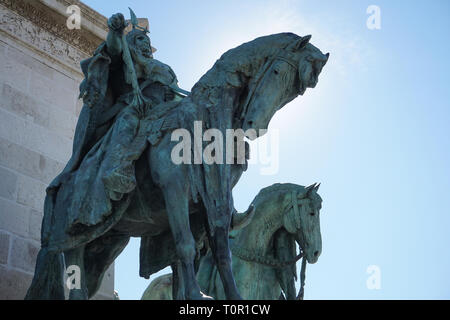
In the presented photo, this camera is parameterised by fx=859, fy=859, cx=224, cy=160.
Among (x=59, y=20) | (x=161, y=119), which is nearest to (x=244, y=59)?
(x=161, y=119)

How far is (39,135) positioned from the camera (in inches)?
324

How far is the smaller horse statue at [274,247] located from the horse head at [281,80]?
1.94 m

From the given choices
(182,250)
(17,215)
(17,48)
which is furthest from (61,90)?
(182,250)

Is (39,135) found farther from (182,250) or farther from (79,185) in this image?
(182,250)

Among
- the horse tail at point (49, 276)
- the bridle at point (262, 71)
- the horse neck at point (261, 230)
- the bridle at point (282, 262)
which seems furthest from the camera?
the horse neck at point (261, 230)

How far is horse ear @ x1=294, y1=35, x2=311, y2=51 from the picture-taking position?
635 cm

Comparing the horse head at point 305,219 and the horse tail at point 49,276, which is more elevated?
the horse head at point 305,219

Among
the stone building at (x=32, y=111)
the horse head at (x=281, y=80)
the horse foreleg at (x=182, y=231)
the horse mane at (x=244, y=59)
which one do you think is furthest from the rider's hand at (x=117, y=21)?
the stone building at (x=32, y=111)

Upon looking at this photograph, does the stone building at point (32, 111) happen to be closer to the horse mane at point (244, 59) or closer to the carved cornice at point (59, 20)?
the carved cornice at point (59, 20)

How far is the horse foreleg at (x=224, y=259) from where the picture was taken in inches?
222

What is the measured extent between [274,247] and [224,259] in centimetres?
262

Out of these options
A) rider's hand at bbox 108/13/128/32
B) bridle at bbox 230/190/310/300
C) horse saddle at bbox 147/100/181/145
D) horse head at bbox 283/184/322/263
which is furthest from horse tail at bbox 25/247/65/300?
horse head at bbox 283/184/322/263

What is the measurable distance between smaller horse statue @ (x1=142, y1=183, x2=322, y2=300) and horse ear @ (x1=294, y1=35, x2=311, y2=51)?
82.8 inches
